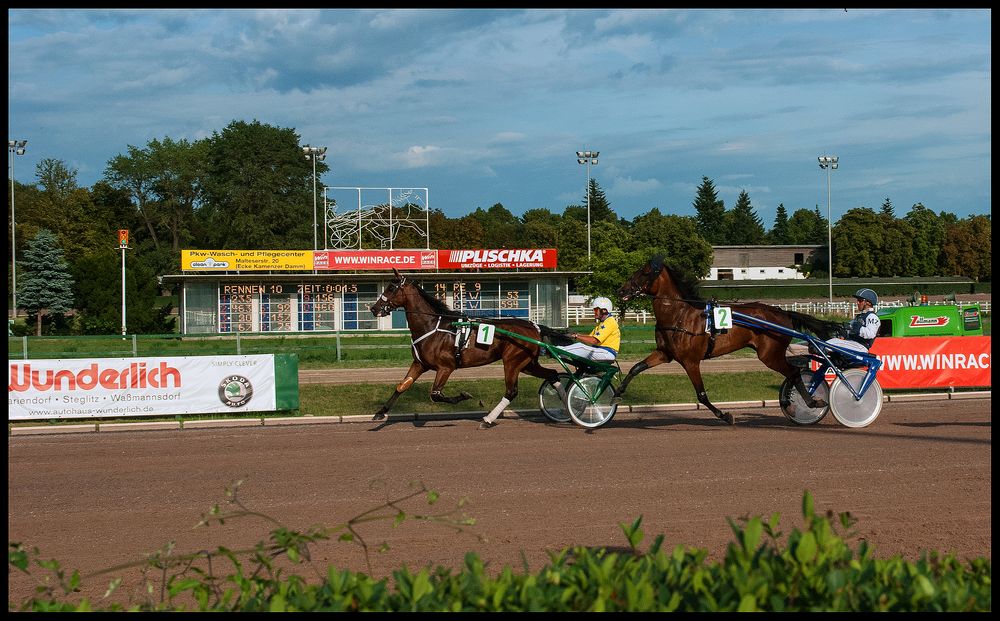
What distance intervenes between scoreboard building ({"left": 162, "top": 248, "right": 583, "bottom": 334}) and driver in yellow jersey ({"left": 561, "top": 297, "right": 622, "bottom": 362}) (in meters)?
27.4

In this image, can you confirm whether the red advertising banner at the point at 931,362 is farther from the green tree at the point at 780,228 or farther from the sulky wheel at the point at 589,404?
the green tree at the point at 780,228

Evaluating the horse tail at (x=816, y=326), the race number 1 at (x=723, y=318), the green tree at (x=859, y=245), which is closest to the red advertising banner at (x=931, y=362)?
the horse tail at (x=816, y=326)

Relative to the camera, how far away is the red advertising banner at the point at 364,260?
41.6m

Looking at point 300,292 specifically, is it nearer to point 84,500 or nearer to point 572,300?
point 572,300

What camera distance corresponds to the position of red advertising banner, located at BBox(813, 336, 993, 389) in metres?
17.6

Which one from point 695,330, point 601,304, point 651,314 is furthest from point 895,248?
point 601,304

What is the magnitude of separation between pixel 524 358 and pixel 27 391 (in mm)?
8031

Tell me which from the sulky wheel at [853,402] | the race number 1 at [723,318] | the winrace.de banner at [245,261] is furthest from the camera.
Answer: the winrace.de banner at [245,261]

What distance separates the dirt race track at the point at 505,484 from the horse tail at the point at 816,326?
1269 mm

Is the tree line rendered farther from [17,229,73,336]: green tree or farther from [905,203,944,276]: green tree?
[17,229,73,336]: green tree

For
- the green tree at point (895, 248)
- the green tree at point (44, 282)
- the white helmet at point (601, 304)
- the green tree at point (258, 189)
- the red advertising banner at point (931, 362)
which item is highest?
the green tree at point (258, 189)

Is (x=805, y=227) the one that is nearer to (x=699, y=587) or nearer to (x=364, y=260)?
(x=364, y=260)

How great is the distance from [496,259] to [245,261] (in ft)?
36.0
